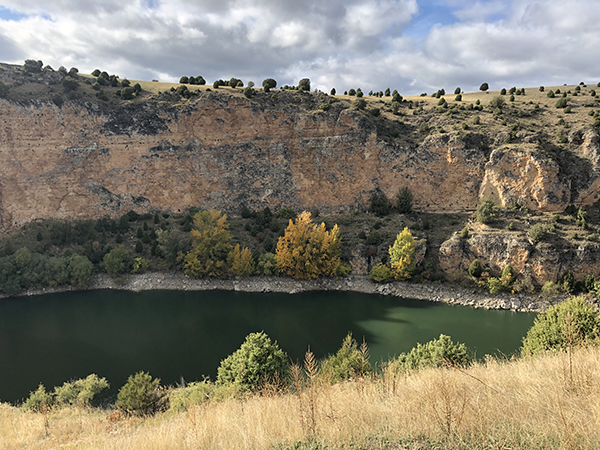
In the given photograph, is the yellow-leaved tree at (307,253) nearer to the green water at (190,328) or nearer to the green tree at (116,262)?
the green water at (190,328)

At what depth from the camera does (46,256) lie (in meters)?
29.5

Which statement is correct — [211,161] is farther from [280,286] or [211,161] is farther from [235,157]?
[280,286]

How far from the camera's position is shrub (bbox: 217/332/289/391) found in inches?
444

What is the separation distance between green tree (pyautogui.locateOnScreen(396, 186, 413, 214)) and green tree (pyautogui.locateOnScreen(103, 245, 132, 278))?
2797 cm

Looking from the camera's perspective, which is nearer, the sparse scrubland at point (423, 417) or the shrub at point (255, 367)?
the sparse scrubland at point (423, 417)

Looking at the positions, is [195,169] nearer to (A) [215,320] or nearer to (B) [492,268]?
(A) [215,320]

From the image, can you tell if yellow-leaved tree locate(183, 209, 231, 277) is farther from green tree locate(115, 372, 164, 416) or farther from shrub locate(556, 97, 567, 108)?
shrub locate(556, 97, 567, 108)

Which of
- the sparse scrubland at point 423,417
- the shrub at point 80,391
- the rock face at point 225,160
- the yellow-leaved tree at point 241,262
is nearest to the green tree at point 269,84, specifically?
the rock face at point 225,160

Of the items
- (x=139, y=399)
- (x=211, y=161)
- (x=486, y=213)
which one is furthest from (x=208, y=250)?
(x=486, y=213)

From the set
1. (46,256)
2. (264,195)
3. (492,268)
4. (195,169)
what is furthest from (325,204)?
(46,256)

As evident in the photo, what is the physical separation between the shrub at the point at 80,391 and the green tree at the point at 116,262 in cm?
1478

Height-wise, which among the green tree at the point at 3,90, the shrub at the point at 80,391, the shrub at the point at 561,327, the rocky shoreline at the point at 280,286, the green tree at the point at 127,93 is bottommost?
the shrub at the point at 80,391

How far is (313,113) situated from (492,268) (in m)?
25.3

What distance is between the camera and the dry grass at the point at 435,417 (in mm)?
4156
